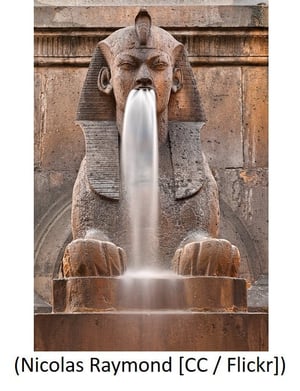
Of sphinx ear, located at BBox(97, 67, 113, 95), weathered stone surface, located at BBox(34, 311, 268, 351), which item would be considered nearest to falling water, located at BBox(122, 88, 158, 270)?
sphinx ear, located at BBox(97, 67, 113, 95)

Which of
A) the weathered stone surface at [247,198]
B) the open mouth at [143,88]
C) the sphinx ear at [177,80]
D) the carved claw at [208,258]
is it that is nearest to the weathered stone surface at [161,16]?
the weathered stone surface at [247,198]

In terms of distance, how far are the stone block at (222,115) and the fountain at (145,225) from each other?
2.95 m

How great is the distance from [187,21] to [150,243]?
12.9 feet

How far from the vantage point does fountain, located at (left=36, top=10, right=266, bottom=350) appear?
294 inches

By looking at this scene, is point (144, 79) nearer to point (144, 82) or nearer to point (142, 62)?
point (144, 82)

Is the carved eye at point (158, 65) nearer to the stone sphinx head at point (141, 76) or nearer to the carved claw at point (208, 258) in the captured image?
the stone sphinx head at point (141, 76)

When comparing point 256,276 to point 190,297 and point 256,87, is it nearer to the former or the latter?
point 256,87

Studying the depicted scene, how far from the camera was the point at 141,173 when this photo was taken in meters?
8.40

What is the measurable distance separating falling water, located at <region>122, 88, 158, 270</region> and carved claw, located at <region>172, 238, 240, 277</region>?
1.46 ft

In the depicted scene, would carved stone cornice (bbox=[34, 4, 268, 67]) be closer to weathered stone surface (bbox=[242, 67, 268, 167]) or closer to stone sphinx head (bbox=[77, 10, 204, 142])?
weathered stone surface (bbox=[242, 67, 268, 167])

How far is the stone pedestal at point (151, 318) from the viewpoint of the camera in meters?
7.43

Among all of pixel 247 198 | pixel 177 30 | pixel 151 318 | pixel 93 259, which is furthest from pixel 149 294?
pixel 177 30

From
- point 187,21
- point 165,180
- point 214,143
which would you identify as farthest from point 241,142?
point 165,180

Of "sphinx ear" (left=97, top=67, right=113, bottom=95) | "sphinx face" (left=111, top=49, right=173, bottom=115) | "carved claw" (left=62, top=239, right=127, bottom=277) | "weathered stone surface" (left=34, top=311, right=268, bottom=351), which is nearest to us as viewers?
"weathered stone surface" (left=34, top=311, right=268, bottom=351)
